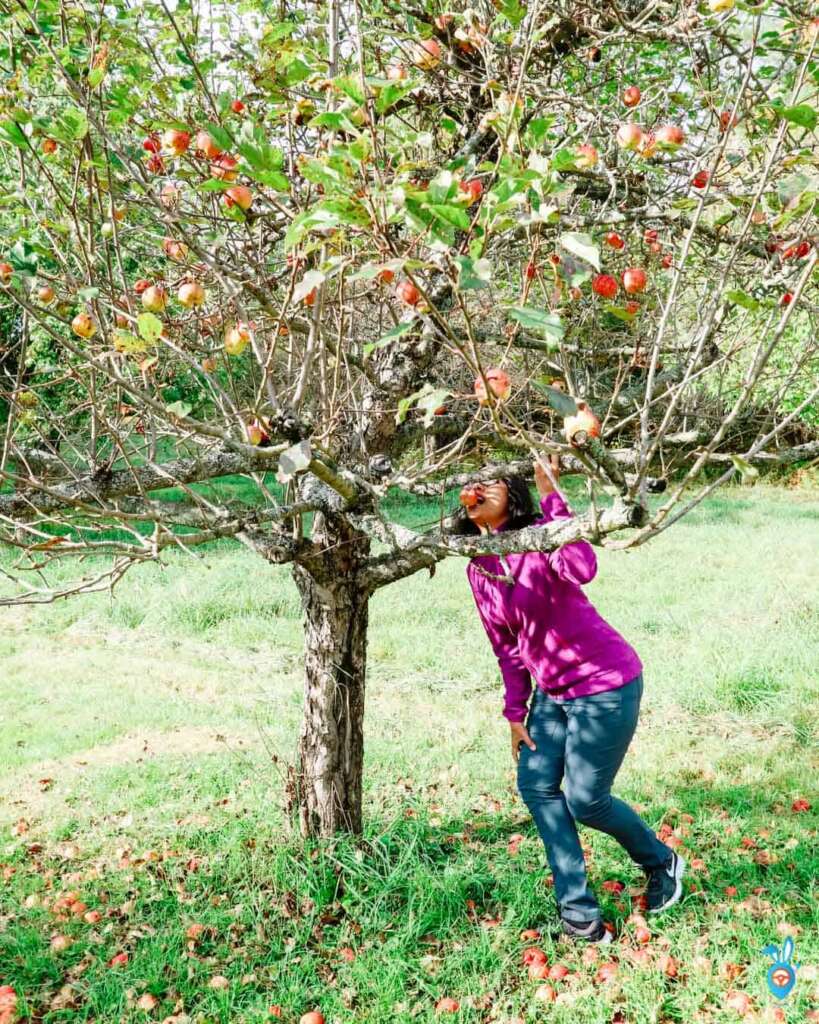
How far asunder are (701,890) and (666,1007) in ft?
2.12

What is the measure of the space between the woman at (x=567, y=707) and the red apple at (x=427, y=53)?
1352 millimetres

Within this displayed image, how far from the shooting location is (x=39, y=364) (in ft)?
31.9

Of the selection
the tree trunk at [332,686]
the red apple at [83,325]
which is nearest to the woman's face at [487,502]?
the tree trunk at [332,686]

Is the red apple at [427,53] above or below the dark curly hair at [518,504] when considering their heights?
above

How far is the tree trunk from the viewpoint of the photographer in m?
3.10

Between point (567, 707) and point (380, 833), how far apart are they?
1212 millimetres

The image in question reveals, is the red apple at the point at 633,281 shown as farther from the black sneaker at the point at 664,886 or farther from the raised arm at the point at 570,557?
the black sneaker at the point at 664,886

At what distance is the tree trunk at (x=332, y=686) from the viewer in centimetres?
310

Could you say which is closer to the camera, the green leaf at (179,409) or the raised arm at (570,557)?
the green leaf at (179,409)

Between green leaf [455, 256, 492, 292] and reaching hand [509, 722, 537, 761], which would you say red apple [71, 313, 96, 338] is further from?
reaching hand [509, 722, 537, 761]

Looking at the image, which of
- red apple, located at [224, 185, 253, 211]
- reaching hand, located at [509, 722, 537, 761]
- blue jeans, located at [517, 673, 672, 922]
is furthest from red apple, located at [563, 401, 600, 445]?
reaching hand, located at [509, 722, 537, 761]

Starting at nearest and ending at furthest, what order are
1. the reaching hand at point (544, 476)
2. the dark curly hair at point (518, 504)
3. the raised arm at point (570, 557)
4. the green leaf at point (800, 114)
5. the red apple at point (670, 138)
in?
the green leaf at point (800, 114) → the red apple at point (670, 138) → the reaching hand at point (544, 476) → the raised arm at point (570, 557) → the dark curly hair at point (518, 504)

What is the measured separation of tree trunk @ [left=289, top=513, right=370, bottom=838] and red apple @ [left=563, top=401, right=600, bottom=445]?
153 centimetres

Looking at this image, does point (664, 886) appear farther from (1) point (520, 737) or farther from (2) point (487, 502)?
(2) point (487, 502)
